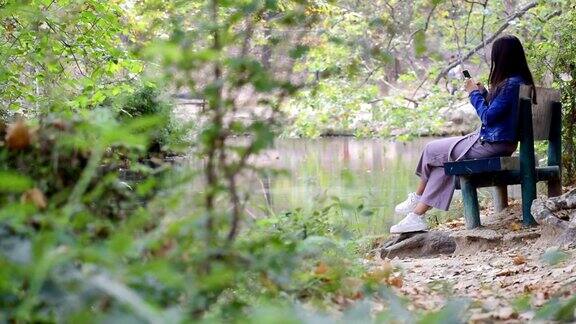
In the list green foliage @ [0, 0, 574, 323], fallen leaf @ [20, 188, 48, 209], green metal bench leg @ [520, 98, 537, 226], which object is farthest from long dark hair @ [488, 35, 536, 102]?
fallen leaf @ [20, 188, 48, 209]

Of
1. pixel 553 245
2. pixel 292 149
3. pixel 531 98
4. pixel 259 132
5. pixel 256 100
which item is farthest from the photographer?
pixel 292 149

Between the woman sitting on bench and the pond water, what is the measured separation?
Answer: 1.49ft

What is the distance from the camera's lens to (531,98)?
629 centimetres

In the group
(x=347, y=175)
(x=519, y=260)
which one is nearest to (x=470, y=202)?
(x=519, y=260)

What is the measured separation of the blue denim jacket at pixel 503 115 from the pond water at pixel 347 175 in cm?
101

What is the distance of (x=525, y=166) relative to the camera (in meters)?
6.20

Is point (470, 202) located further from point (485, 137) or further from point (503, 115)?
point (503, 115)

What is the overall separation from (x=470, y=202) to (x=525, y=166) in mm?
502

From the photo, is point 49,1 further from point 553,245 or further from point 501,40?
point 553,245

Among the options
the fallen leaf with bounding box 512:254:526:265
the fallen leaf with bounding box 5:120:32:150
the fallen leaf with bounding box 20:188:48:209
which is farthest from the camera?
the fallen leaf with bounding box 512:254:526:265

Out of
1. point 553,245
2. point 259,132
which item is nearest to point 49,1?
point 553,245

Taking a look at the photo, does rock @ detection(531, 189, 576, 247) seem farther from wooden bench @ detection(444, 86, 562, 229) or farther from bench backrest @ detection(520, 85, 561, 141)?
bench backrest @ detection(520, 85, 561, 141)

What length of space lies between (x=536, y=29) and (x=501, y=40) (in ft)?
11.4

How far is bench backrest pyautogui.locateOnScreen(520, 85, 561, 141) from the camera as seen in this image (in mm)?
6358
